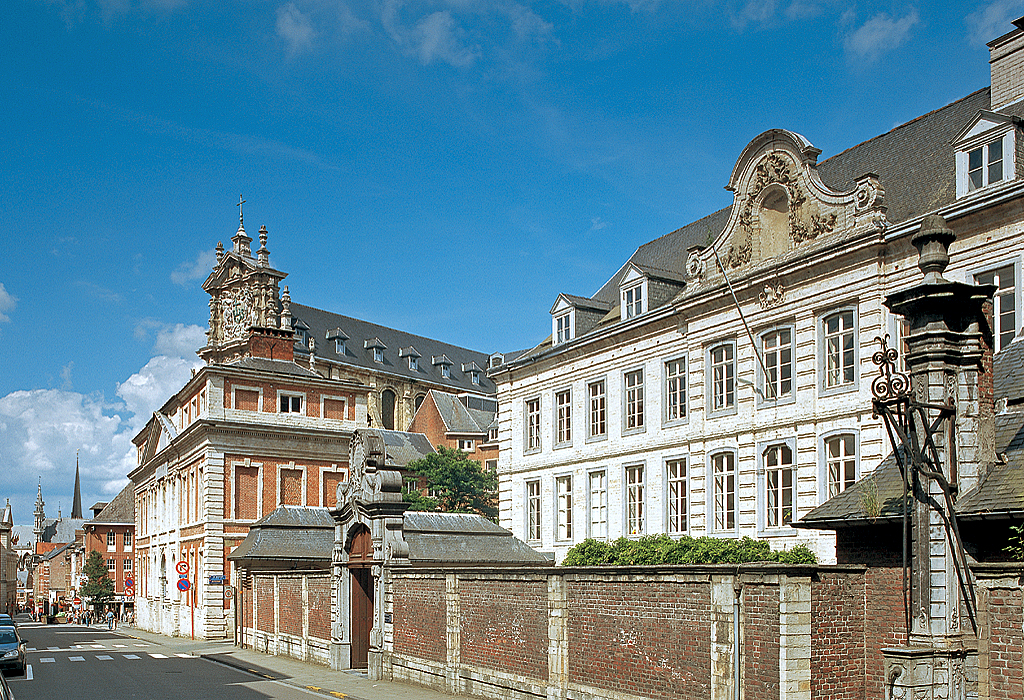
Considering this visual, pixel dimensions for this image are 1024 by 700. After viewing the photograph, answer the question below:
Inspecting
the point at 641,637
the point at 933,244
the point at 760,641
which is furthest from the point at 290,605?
the point at 933,244

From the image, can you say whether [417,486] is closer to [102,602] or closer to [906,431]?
[102,602]

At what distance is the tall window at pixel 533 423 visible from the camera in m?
38.1

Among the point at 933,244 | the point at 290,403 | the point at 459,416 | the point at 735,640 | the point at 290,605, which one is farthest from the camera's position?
the point at 459,416

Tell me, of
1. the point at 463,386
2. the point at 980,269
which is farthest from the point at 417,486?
the point at 980,269

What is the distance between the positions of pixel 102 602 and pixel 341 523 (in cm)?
7872

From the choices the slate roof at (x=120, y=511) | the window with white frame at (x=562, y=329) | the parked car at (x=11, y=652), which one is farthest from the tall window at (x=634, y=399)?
A: the slate roof at (x=120, y=511)

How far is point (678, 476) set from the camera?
30859 millimetres

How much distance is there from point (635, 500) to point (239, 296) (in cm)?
4981

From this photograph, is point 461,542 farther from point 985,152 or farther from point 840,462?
point 985,152

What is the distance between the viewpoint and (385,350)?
84.1 m

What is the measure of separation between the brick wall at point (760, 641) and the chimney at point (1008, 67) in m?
16.9

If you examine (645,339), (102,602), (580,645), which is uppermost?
(645,339)

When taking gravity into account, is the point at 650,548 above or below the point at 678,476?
below

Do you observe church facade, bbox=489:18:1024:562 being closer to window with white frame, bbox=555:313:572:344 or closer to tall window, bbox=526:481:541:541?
window with white frame, bbox=555:313:572:344
